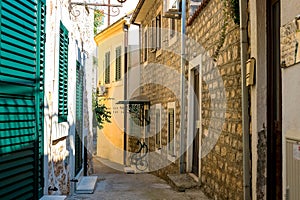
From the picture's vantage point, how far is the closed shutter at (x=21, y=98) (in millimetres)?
3373

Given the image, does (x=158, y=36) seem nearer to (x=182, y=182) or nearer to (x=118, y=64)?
(x=182, y=182)

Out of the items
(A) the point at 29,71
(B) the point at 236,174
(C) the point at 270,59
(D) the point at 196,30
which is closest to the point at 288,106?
(C) the point at 270,59

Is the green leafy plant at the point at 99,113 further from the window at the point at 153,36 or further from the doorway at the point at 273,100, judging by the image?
the doorway at the point at 273,100

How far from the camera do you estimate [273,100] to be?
4324 mm

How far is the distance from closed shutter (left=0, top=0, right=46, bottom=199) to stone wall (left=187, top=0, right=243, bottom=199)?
93.4 inches

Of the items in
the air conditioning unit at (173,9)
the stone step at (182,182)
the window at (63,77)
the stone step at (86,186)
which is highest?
the air conditioning unit at (173,9)

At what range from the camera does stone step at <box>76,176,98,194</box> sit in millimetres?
8174

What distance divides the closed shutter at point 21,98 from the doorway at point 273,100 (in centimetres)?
230

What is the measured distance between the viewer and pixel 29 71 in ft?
13.1

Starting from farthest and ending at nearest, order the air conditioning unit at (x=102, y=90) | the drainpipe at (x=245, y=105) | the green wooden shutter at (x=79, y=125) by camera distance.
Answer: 1. the air conditioning unit at (x=102, y=90)
2. the green wooden shutter at (x=79, y=125)
3. the drainpipe at (x=245, y=105)

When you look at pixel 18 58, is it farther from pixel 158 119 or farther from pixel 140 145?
pixel 140 145

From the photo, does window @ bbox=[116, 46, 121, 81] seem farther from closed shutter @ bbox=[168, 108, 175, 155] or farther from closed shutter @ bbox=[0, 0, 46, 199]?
closed shutter @ bbox=[0, 0, 46, 199]

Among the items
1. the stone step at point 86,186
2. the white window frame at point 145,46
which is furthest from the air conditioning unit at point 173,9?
the white window frame at point 145,46

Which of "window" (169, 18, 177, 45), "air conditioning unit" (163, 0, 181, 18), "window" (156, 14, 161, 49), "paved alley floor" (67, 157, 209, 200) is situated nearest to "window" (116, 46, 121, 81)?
"window" (156, 14, 161, 49)
